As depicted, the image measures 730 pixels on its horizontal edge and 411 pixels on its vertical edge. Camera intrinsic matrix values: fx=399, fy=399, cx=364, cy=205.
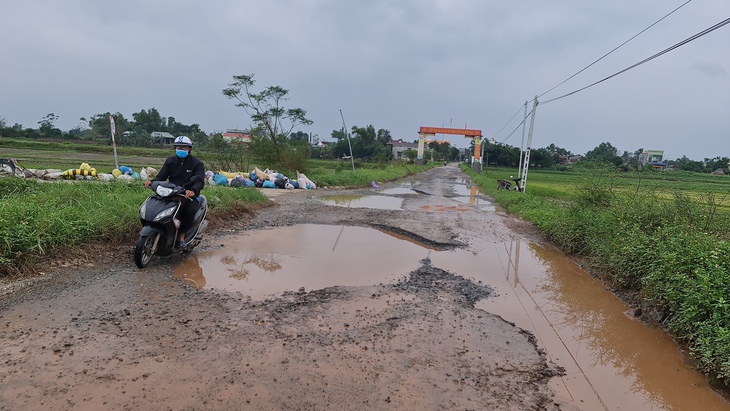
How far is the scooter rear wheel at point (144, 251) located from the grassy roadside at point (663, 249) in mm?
5210

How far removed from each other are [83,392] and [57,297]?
1742 millimetres

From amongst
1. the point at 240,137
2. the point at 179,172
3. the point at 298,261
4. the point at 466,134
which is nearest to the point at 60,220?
the point at 179,172

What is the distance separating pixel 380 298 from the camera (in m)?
4.08

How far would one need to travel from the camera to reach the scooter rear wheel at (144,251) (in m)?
4.36

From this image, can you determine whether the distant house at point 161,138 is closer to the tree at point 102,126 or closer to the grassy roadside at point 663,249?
the tree at point 102,126

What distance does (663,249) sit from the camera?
4484 millimetres

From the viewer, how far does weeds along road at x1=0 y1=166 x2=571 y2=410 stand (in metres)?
2.29

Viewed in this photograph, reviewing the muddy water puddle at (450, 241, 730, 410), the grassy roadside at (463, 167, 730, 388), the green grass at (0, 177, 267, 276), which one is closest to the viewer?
the muddy water puddle at (450, 241, 730, 410)

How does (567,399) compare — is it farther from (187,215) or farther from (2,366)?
(187,215)

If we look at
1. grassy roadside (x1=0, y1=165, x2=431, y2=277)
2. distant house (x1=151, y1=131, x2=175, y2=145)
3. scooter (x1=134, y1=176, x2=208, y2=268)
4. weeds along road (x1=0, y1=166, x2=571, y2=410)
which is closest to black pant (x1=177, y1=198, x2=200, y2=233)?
scooter (x1=134, y1=176, x2=208, y2=268)

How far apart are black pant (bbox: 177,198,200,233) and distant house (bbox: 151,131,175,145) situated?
54008 mm

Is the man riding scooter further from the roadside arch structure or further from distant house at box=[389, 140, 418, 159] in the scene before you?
distant house at box=[389, 140, 418, 159]

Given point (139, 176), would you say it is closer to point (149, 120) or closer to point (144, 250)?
point (144, 250)

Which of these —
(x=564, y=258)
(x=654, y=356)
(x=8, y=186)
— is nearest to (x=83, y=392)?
(x=654, y=356)
